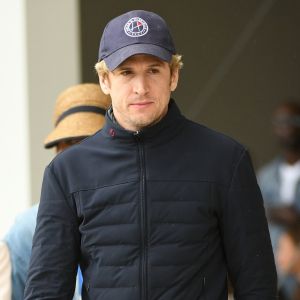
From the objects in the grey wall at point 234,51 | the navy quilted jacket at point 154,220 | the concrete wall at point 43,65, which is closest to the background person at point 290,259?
the grey wall at point 234,51

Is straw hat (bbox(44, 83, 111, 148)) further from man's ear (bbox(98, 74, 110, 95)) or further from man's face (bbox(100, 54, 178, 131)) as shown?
man's face (bbox(100, 54, 178, 131))

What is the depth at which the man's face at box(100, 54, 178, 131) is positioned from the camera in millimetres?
2695

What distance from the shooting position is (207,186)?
8.85ft

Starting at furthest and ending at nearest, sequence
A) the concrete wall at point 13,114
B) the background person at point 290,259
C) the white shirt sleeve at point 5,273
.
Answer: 1. the concrete wall at point 13,114
2. the background person at point 290,259
3. the white shirt sleeve at point 5,273

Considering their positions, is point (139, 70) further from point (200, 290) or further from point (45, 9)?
point (45, 9)

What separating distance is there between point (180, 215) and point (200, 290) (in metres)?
0.21

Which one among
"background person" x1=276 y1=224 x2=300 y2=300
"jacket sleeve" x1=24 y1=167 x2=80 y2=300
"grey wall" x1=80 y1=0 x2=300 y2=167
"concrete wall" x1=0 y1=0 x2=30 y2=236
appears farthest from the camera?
"grey wall" x1=80 y1=0 x2=300 y2=167

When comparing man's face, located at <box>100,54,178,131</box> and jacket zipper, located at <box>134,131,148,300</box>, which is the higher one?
man's face, located at <box>100,54,178,131</box>

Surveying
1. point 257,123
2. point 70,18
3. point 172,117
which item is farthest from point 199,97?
point 172,117

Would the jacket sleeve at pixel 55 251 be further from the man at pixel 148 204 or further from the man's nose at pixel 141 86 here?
the man's nose at pixel 141 86

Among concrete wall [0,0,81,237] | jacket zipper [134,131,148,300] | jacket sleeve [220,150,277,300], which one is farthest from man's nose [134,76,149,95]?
concrete wall [0,0,81,237]

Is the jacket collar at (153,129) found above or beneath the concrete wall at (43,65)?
beneath

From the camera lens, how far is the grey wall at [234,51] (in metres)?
5.44

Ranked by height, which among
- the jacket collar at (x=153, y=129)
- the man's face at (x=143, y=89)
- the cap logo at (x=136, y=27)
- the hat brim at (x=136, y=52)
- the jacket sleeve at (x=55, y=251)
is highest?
the cap logo at (x=136, y=27)
